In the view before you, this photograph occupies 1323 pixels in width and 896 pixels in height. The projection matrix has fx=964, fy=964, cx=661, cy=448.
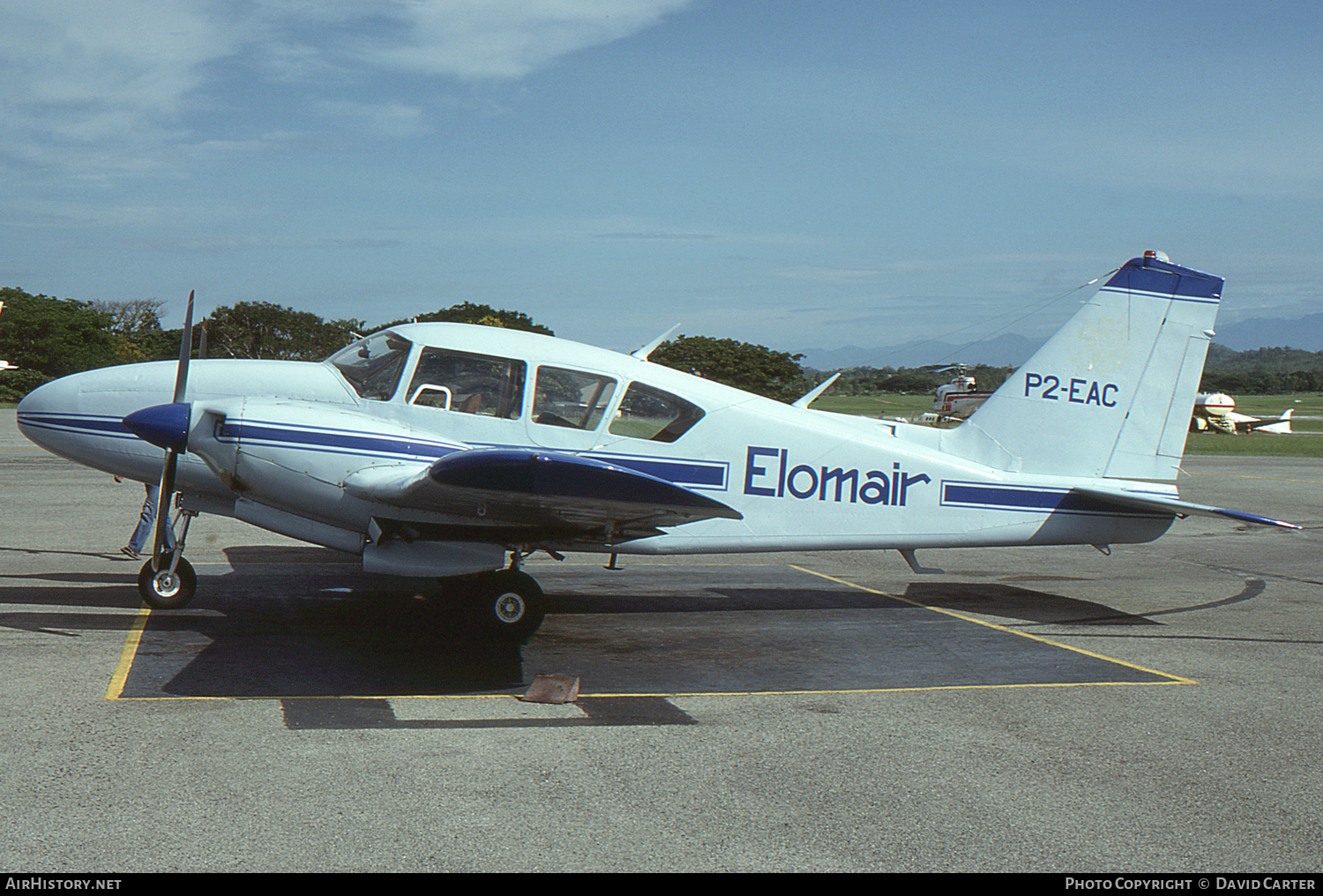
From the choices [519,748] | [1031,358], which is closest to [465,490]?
[519,748]

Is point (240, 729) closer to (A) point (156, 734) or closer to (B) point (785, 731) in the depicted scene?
(A) point (156, 734)

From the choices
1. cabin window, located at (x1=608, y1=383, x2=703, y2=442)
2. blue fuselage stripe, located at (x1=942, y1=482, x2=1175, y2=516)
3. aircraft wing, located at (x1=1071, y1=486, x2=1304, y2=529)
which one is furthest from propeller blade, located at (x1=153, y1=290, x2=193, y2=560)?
aircraft wing, located at (x1=1071, y1=486, x2=1304, y2=529)

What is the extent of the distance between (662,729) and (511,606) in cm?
243

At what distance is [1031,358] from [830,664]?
4.38m

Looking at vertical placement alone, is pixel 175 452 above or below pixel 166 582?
above

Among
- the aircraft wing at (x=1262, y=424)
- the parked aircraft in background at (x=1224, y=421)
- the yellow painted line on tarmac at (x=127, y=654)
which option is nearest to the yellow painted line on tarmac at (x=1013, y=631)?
the yellow painted line on tarmac at (x=127, y=654)

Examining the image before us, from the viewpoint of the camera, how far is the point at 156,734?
5.50 metres

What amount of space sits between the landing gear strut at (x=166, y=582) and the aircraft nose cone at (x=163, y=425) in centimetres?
127

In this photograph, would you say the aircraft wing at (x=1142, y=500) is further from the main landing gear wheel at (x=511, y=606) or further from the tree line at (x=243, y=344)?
the tree line at (x=243, y=344)

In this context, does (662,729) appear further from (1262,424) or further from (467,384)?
(1262,424)

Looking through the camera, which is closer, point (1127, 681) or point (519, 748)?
point (519, 748)

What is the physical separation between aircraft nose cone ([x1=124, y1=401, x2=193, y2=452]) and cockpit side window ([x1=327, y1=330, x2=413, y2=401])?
4.34 feet

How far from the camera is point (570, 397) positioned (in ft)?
27.9

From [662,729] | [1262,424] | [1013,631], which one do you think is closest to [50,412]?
[662,729]
